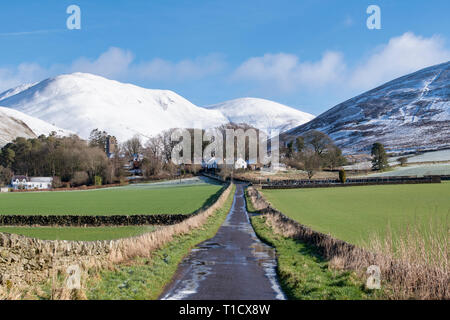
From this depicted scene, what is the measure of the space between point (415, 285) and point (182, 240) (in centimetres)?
1447

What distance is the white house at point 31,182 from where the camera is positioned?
135125mm

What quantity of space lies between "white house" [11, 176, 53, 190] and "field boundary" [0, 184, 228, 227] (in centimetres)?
9642

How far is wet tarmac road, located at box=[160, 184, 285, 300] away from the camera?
42.0 ft

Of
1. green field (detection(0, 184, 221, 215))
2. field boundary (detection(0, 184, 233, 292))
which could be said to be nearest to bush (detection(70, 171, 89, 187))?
green field (detection(0, 184, 221, 215))

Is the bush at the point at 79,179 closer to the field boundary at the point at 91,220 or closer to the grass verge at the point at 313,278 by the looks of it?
the field boundary at the point at 91,220

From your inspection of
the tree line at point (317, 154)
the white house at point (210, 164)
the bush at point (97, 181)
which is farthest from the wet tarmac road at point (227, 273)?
the white house at point (210, 164)

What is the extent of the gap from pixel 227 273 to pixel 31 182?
135m

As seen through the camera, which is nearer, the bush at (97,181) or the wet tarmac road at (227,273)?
the wet tarmac road at (227,273)

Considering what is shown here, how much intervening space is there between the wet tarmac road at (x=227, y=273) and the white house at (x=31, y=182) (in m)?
124

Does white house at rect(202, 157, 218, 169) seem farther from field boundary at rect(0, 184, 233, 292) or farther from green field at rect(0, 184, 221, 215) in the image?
field boundary at rect(0, 184, 233, 292)

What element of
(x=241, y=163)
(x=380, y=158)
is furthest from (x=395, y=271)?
(x=241, y=163)

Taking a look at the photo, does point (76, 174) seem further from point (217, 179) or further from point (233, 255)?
point (233, 255)

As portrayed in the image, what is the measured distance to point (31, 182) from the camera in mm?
135750
